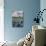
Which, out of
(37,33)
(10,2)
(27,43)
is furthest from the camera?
(10,2)

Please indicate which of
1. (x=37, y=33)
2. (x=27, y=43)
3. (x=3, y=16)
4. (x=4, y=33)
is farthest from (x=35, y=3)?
(x=37, y=33)

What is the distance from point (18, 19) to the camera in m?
5.22

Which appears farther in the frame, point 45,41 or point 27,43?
point 27,43

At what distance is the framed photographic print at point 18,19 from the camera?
521 cm

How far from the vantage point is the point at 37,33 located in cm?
246

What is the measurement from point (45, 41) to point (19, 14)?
2868 mm

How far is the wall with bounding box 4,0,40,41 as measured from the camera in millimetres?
5172

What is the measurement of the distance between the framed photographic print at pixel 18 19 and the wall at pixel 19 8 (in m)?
0.12

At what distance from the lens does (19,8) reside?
5.21 meters

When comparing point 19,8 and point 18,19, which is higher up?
point 19,8

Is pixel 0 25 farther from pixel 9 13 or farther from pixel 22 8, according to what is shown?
pixel 22 8

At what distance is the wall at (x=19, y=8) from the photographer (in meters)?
5.17

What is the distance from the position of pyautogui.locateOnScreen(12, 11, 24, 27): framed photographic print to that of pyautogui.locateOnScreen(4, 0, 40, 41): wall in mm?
119

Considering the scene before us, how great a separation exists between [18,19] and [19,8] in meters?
0.44
